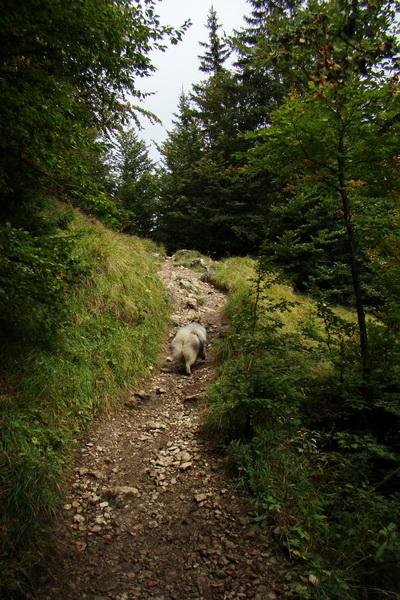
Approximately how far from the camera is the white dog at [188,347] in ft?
18.4

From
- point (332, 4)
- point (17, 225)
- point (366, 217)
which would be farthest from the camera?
point (17, 225)

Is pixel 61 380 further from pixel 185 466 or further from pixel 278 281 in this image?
pixel 278 281

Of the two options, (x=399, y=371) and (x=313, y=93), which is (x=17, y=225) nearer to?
(x=313, y=93)

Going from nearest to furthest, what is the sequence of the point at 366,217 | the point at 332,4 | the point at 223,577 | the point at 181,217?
the point at 223,577 < the point at 332,4 < the point at 366,217 < the point at 181,217

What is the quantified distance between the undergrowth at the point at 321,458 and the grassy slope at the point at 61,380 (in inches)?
67.2

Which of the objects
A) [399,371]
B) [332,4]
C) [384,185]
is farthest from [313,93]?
[399,371]

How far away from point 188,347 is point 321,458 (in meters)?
3.14

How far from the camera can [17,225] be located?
12.9ft

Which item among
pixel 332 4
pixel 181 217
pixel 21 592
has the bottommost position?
pixel 21 592

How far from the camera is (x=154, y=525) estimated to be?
104 inches

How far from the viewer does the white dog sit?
18.4ft

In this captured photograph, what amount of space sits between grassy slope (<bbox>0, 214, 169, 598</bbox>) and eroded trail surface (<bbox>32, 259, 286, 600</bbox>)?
273 millimetres

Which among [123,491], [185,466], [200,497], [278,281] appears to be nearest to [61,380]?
[123,491]

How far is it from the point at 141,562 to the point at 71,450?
1.50 m
